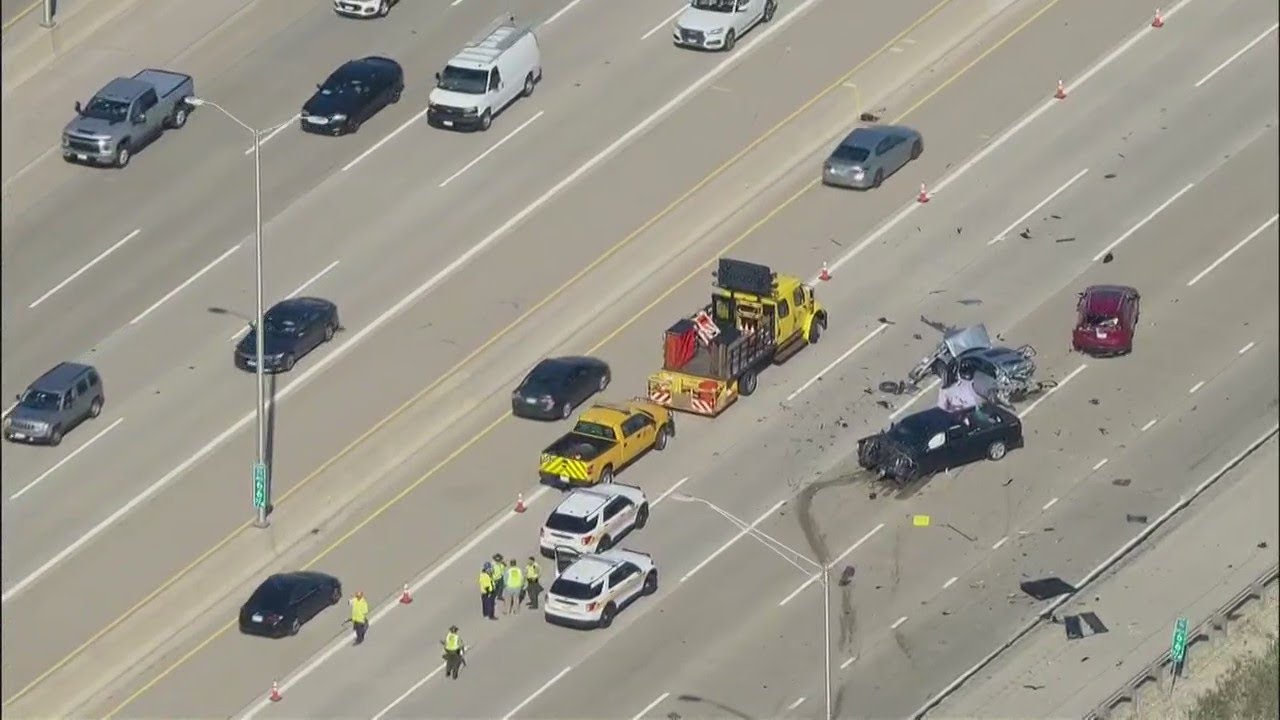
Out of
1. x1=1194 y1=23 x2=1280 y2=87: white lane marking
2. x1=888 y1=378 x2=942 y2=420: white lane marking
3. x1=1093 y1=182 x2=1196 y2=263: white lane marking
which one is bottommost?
x1=888 y1=378 x2=942 y2=420: white lane marking

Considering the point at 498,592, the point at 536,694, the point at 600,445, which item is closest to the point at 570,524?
the point at 498,592

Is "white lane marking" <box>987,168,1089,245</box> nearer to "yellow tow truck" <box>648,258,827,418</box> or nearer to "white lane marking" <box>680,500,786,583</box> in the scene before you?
"yellow tow truck" <box>648,258,827,418</box>

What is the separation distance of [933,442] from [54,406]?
21.0m

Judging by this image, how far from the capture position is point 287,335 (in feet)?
287

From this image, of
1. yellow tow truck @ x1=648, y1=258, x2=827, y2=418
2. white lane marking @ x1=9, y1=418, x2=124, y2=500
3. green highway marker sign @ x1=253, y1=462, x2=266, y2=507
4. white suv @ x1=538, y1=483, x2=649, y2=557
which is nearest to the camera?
white suv @ x1=538, y1=483, x2=649, y2=557

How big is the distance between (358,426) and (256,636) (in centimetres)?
824

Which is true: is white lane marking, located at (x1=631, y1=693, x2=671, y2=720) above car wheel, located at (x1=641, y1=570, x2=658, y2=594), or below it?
below

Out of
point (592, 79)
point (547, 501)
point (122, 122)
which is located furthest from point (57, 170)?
point (547, 501)

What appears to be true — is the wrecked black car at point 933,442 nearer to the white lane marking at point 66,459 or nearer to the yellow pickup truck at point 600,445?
the yellow pickup truck at point 600,445

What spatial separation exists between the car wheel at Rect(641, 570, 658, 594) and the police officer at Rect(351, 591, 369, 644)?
6120 millimetres

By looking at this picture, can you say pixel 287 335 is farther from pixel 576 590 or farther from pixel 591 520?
pixel 576 590

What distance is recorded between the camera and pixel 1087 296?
8744 cm

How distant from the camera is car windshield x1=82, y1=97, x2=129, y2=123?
95438 mm

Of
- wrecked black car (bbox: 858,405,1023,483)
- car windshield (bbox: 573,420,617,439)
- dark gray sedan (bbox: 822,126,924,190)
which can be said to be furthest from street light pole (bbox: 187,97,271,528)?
dark gray sedan (bbox: 822,126,924,190)
